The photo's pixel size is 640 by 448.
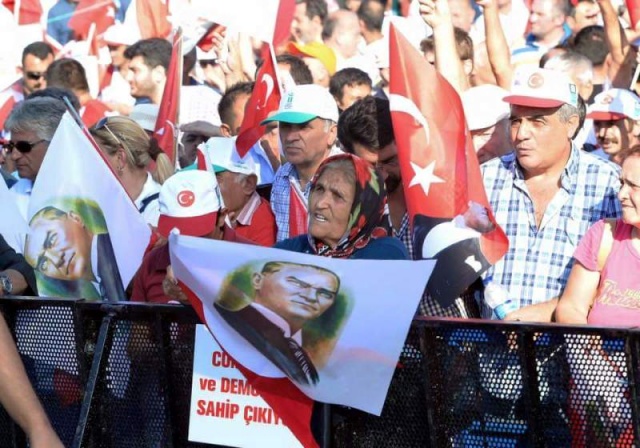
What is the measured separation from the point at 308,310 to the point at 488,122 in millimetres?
2230

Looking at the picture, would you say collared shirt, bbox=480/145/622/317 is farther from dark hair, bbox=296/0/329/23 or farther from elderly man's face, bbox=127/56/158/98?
dark hair, bbox=296/0/329/23

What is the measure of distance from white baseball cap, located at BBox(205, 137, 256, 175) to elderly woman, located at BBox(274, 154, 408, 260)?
5.56 feet

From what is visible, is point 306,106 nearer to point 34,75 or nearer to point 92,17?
point 34,75

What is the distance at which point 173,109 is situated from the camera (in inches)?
324

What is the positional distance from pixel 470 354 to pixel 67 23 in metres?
10.4

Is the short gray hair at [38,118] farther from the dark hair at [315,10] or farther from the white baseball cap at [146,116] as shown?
the dark hair at [315,10]

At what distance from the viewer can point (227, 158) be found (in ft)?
22.1

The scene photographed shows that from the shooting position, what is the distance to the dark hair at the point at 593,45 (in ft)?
30.4

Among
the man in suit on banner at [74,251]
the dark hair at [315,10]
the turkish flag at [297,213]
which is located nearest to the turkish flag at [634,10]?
the turkish flag at [297,213]

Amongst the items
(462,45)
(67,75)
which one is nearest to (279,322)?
(462,45)

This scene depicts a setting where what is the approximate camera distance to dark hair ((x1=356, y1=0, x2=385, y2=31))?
39.2 ft

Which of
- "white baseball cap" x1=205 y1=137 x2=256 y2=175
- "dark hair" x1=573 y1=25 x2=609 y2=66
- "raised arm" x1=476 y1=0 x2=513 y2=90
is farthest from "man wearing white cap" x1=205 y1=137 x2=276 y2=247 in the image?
"dark hair" x1=573 y1=25 x2=609 y2=66

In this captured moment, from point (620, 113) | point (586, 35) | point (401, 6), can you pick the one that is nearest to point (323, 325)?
point (620, 113)

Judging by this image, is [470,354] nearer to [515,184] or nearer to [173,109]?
[515,184]
